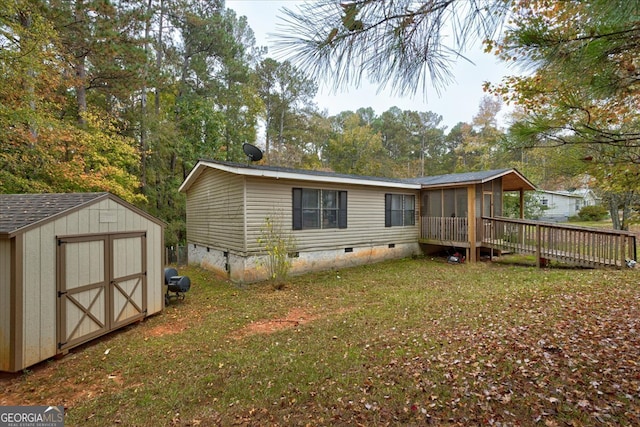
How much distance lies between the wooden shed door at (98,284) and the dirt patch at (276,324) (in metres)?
2.03

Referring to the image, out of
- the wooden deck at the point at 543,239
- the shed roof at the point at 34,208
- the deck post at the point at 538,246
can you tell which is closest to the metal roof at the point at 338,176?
the wooden deck at the point at 543,239

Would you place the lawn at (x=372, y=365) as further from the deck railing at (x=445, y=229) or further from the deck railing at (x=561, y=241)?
the deck railing at (x=445, y=229)

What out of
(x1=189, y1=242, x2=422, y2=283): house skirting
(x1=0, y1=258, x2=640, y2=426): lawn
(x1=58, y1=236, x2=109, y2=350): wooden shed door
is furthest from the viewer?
(x1=189, y1=242, x2=422, y2=283): house skirting

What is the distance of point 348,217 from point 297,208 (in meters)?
2.03

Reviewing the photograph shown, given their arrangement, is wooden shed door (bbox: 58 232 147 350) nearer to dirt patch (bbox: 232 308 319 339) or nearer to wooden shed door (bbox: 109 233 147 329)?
wooden shed door (bbox: 109 233 147 329)

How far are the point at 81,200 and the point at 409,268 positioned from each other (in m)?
8.56

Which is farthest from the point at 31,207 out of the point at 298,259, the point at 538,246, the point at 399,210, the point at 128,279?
the point at 538,246

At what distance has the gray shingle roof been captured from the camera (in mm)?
3783

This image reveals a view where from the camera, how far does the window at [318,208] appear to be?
8789mm

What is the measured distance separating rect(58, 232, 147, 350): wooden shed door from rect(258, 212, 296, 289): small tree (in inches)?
119

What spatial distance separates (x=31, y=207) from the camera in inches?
170

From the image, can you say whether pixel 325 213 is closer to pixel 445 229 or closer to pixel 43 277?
pixel 445 229

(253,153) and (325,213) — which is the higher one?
(253,153)

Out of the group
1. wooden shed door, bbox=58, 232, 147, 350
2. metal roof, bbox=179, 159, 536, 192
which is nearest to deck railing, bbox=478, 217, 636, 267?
metal roof, bbox=179, 159, 536, 192
